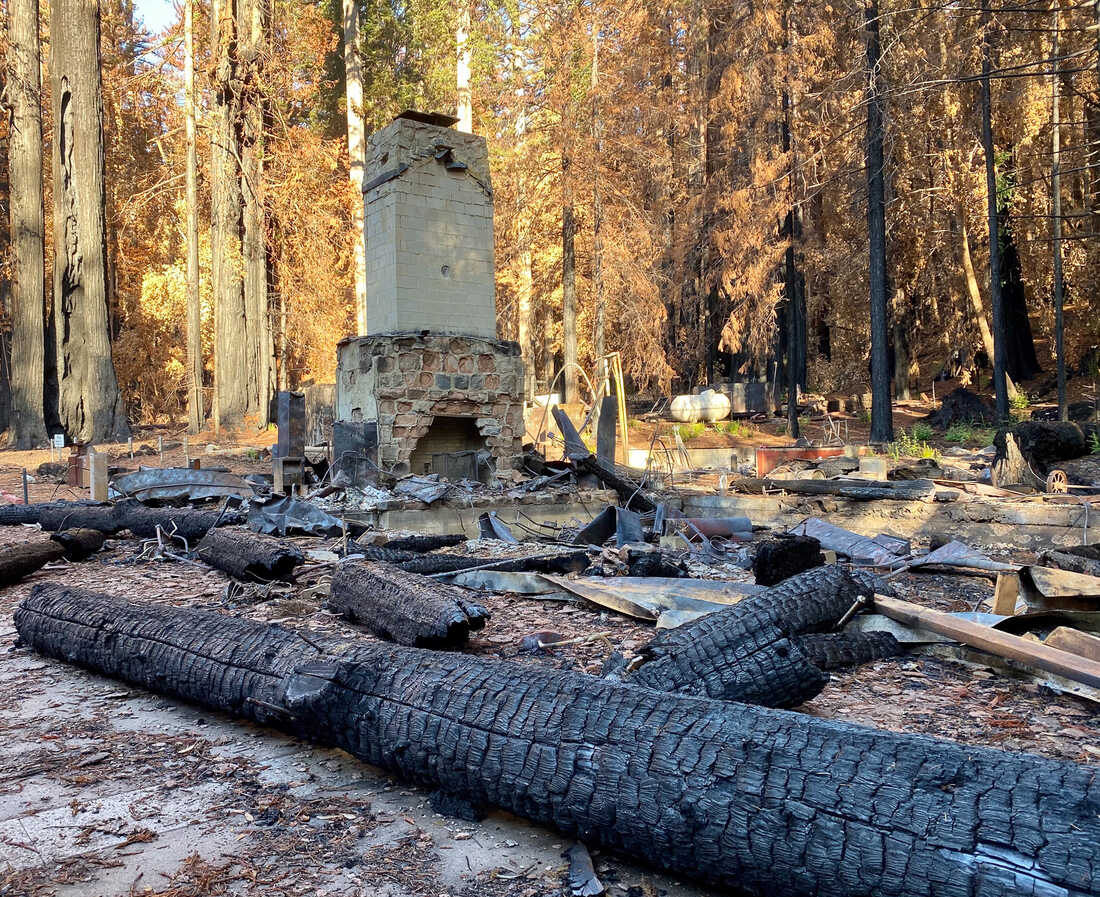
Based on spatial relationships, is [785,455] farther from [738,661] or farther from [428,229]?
[738,661]

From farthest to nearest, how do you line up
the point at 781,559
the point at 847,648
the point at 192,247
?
1. the point at 192,247
2. the point at 781,559
3. the point at 847,648

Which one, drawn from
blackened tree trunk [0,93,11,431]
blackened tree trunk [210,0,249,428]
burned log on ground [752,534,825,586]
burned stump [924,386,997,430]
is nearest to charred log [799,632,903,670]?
burned log on ground [752,534,825,586]

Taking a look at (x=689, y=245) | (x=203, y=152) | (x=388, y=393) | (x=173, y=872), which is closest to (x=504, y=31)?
(x=689, y=245)

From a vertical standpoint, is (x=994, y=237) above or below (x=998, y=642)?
above

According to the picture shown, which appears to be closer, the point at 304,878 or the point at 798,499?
the point at 304,878

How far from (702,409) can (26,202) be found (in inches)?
676

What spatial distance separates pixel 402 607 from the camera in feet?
14.5

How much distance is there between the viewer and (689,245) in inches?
967

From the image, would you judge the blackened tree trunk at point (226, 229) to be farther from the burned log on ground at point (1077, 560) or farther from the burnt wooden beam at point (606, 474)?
the burned log on ground at point (1077, 560)

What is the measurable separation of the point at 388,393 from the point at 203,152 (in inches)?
838

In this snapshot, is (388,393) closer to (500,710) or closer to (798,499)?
(798,499)

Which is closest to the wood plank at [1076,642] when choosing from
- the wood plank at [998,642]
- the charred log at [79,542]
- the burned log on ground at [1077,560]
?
the wood plank at [998,642]

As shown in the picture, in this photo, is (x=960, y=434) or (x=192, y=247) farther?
(x=192, y=247)

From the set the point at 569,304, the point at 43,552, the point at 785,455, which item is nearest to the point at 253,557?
the point at 43,552
